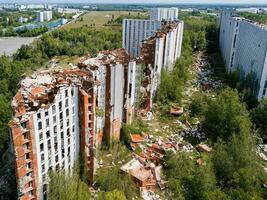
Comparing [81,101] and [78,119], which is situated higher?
[81,101]

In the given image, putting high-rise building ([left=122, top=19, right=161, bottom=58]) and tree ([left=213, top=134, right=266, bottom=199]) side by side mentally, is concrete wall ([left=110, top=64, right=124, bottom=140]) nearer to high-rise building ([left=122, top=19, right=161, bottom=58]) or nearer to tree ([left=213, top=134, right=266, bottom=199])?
tree ([left=213, top=134, right=266, bottom=199])

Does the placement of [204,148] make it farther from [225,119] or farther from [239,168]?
[239,168]

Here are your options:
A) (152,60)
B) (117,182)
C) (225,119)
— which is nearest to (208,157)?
(225,119)

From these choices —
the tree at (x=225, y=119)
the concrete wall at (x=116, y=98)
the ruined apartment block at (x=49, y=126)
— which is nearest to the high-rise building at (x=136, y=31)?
Answer: the tree at (x=225, y=119)

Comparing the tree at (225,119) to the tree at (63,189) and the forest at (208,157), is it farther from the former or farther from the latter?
the tree at (63,189)

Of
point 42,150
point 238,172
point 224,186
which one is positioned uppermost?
point 42,150

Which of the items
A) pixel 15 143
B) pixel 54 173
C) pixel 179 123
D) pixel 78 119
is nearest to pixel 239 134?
pixel 179 123

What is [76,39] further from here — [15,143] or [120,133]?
[15,143]
